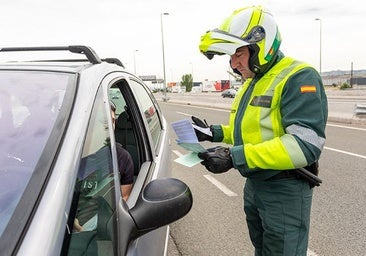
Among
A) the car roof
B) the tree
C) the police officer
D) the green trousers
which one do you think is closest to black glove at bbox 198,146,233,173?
the police officer

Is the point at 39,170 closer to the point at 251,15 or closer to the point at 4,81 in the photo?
the point at 4,81

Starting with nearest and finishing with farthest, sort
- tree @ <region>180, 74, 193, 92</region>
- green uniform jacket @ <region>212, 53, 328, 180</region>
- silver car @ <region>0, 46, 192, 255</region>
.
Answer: silver car @ <region>0, 46, 192, 255</region>
green uniform jacket @ <region>212, 53, 328, 180</region>
tree @ <region>180, 74, 193, 92</region>

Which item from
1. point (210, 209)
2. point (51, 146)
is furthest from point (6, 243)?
point (210, 209)

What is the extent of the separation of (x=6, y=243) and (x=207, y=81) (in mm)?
99134

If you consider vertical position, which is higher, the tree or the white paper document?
the white paper document

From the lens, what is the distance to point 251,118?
224cm

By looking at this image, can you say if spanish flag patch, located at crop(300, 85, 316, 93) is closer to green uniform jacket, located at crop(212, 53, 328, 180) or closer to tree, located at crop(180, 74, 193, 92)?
green uniform jacket, located at crop(212, 53, 328, 180)

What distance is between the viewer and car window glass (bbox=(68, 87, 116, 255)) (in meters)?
1.29

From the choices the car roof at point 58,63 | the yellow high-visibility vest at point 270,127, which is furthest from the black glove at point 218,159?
the car roof at point 58,63

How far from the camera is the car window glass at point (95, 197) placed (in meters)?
1.29

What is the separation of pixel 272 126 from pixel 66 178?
1.23 m

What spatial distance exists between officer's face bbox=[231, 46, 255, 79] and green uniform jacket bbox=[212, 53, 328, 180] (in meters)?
0.08

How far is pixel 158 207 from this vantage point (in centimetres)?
153

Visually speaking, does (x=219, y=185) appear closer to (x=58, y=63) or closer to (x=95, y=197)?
(x=58, y=63)
